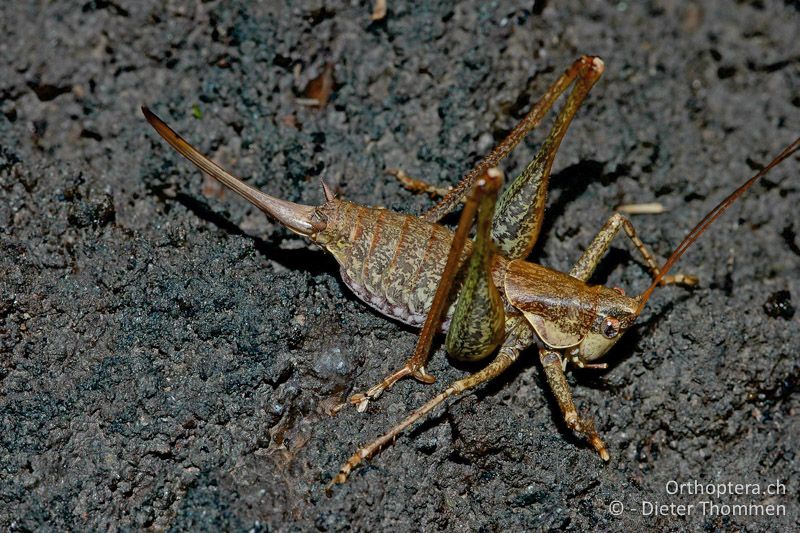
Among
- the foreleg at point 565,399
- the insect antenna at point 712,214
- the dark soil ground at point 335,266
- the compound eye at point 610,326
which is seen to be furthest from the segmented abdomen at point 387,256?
the insect antenna at point 712,214

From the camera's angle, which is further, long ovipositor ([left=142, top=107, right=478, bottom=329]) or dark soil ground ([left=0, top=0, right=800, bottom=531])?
long ovipositor ([left=142, top=107, right=478, bottom=329])

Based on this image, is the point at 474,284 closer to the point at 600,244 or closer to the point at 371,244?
the point at 371,244

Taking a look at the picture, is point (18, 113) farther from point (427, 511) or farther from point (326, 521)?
point (427, 511)

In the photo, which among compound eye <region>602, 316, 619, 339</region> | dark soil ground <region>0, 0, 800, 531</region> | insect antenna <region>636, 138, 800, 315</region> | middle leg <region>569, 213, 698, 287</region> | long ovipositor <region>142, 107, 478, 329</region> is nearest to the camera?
insect antenna <region>636, 138, 800, 315</region>

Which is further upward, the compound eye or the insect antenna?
the insect antenna

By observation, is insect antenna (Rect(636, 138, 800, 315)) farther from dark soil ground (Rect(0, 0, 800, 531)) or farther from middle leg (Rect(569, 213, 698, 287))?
dark soil ground (Rect(0, 0, 800, 531))

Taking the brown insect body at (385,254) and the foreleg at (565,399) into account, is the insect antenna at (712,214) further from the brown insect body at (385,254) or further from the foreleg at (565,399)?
the brown insect body at (385,254)

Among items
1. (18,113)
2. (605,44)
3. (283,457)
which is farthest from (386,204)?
(18,113)

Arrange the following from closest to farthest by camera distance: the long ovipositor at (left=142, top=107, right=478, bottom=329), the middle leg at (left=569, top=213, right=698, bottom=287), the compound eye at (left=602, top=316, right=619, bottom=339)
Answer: the long ovipositor at (left=142, top=107, right=478, bottom=329)
the compound eye at (left=602, top=316, right=619, bottom=339)
the middle leg at (left=569, top=213, right=698, bottom=287)

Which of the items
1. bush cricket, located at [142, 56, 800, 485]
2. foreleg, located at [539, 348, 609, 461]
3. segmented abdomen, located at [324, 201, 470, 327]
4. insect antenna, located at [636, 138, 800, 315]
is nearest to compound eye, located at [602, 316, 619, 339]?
bush cricket, located at [142, 56, 800, 485]
